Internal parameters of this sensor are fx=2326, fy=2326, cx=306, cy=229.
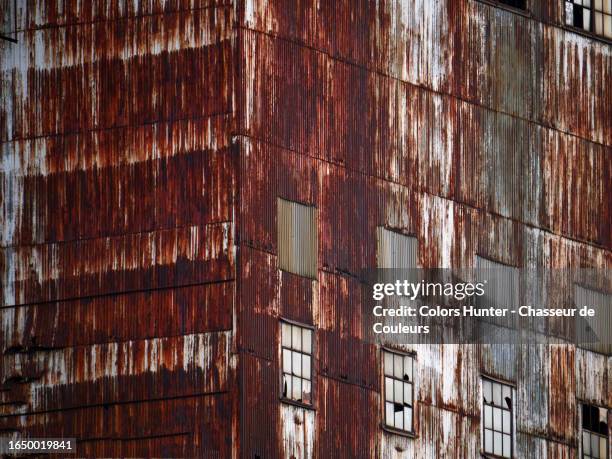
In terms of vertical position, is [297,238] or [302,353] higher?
[297,238]

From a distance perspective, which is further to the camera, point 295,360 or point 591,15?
point 591,15

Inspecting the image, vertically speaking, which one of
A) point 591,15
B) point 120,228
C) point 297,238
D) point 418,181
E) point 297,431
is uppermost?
point 591,15

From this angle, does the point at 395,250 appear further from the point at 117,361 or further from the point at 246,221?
the point at 117,361

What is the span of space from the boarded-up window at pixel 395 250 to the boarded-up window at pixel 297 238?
2.45 metres

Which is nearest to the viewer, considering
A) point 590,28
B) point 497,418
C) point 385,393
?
point 385,393

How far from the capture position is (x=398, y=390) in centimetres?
5644

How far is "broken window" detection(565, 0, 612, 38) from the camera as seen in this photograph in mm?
62844

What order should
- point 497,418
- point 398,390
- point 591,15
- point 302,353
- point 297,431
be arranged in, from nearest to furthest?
1. point 297,431
2. point 302,353
3. point 398,390
4. point 497,418
5. point 591,15

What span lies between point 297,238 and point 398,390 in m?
4.95

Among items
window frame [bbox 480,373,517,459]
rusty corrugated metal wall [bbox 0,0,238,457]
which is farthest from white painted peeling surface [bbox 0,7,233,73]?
window frame [bbox 480,373,517,459]

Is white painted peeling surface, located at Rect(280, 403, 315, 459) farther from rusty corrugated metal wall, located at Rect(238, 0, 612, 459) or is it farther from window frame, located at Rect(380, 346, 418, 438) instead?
window frame, located at Rect(380, 346, 418, 438)

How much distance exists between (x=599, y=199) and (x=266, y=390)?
14065mm

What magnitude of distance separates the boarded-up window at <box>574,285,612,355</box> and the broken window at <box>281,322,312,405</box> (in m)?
10.6

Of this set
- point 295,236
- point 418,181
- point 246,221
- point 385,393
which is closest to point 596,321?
point 418,181
